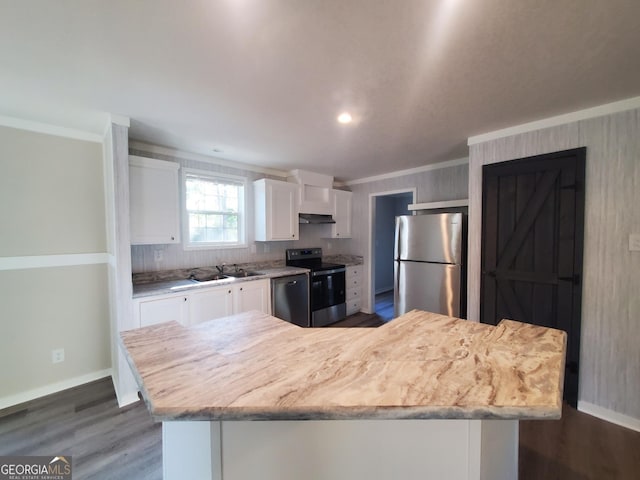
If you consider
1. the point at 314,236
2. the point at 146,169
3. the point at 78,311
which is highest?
the point at 146,169

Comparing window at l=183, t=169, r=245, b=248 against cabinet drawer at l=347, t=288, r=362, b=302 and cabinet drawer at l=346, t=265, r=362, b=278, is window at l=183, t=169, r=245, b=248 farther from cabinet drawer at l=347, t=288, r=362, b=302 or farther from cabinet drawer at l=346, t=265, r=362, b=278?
cabinet drawer at l=347, t=288, r=362, b=302

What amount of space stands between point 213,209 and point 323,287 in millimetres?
1927

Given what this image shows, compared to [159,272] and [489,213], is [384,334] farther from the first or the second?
[159,272]

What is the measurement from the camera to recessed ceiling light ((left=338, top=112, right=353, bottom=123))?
2.12m

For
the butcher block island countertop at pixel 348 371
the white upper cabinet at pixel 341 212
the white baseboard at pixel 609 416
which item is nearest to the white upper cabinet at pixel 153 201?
the butcher block island countertop at pixel 348 371

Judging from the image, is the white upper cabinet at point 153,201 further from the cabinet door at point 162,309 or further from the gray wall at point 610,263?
the gray wall at point 610,263

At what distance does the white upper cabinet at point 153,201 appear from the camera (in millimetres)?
2514

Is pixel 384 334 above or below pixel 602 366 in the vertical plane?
above

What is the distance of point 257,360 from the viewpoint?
930mm

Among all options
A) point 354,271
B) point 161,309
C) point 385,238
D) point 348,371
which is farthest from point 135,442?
point 385,238

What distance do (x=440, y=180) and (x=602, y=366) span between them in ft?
8.40

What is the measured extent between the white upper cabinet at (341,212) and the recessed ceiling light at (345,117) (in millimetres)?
2235

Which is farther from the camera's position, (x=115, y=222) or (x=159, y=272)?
(x=159, y=272)

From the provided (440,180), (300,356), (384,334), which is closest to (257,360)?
(300,356)
